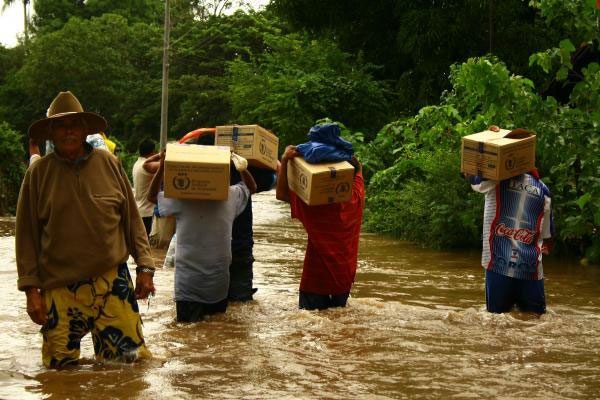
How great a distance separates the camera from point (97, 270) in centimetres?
577

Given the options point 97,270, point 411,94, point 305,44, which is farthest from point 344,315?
point 305,44

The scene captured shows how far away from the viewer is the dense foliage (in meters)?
11.3

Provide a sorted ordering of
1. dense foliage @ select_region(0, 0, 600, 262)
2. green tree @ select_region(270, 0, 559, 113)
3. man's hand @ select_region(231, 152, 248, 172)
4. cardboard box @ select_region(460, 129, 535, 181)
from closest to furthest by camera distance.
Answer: cardboard box @ select_region(460, 129, 535, 181), man's hand @ select_region(231, 152, 248, 172), dense foliage @ select_region(0, 0, 600, 262), green tree @ select_region(270, 0, 559, 113)

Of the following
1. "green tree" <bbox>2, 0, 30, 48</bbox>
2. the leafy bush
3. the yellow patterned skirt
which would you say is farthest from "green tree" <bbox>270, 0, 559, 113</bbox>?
"green tree" <bbox>2, 0, 30, 48</bbox>

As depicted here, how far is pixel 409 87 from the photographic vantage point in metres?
22.6

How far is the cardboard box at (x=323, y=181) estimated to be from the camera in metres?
7.77

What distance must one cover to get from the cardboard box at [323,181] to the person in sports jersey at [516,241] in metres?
1.06

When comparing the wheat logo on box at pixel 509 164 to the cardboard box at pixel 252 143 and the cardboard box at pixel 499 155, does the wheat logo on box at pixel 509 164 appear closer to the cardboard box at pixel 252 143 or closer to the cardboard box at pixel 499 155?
the cardboard box at pixel 499 155

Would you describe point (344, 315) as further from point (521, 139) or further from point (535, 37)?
point (535, 37)

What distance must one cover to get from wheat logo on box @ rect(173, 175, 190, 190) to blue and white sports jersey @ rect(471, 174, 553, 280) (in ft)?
7.45

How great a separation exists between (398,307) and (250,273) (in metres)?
1.28

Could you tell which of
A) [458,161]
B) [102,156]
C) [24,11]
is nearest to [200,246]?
[102,156]

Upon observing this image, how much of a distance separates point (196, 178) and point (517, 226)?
2394 millimetres

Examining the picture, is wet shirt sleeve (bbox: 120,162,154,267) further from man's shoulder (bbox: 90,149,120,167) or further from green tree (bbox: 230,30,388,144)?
green tree (bbox: 230,30,388,144)
